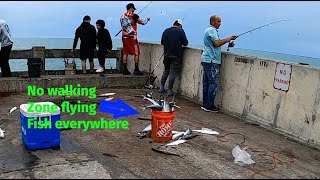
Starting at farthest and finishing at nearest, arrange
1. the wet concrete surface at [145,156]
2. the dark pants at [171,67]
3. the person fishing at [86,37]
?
the person fishing at [86,37], the dark pants at [171,67], the wet concrete surface at [145,156]

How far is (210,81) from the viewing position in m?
9.23

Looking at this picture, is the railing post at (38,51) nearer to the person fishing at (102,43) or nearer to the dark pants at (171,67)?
the person fishing at (102,43)

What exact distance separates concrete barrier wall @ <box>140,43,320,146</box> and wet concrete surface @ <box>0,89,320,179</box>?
33cm

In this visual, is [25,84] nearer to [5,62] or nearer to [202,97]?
[5,62]

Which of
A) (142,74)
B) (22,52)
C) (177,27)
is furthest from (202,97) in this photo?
(22,52)

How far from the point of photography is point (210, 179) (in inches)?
207

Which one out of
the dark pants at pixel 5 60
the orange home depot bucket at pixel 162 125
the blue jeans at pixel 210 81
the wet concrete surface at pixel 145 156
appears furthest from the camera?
the dark pants at pixel 5 60

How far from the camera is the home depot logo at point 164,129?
669 centimetres

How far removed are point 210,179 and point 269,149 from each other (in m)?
1.97

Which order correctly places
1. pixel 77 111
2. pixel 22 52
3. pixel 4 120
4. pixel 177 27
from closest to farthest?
pixel 4 120, pixel 77 111, pixel 177 27, pixel 22 52

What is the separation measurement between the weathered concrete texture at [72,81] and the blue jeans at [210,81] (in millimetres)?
3553

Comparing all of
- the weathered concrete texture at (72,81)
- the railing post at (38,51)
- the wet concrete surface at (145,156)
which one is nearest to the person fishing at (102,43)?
the weathered concrete texture at (72,81)

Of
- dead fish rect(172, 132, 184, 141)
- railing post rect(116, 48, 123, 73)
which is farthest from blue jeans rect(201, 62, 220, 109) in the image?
railing post rect(116, 48, 123, 73)

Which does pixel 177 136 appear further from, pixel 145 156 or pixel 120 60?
pixel 120 60
